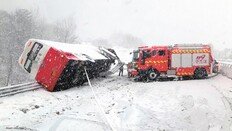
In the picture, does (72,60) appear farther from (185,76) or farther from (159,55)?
(185,76)

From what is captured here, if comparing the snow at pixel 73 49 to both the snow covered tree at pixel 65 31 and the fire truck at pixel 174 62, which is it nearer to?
the fire truck at pixel 174 62

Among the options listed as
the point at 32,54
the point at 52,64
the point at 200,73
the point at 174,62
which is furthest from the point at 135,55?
the point at 32,54

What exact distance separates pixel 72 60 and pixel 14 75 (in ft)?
140

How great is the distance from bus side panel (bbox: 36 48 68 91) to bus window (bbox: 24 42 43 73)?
107 centimetres

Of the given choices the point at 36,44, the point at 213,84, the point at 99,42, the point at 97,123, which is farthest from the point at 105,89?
the point at 99,42

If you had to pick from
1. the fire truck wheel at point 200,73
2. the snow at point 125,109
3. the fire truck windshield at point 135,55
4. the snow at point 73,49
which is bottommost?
the fire truck wheel at point 200,73

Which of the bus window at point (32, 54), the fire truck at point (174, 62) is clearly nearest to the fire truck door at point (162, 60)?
the fire truck at point (174, 62)

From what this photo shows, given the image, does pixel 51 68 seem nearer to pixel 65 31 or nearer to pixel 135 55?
pixel 135 55

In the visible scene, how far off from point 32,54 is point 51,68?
200 centimetres

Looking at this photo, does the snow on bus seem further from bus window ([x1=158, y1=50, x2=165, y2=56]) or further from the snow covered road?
bus window ([x1=158, y1=50, x2=165, y2=56])

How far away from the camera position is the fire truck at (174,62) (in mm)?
26047

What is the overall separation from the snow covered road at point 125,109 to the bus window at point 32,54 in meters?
1.98

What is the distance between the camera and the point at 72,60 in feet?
67.7

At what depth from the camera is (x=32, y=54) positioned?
70.4 ft
